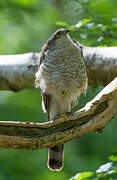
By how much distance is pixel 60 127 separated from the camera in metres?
3.41

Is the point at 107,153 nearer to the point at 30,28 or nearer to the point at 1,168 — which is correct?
the point at 1,168

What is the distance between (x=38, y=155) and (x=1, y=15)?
11.8 ft

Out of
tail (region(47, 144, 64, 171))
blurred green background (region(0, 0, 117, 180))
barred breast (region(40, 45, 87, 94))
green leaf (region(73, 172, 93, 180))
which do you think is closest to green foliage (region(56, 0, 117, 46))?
barred breast (region(40, 45, 87, 94))

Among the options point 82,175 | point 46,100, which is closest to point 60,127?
point 82,175

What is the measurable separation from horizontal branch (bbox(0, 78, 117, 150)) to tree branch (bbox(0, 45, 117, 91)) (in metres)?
0.83

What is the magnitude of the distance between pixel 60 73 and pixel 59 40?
39 centimetres

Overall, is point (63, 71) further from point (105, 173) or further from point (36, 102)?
point (36, 102)

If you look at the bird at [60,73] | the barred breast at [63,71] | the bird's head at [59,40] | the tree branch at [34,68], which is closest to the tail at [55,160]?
the bird at [60,73]

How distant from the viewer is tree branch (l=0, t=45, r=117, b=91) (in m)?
4.50

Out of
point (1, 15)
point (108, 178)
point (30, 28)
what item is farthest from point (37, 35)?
point (108, 178)

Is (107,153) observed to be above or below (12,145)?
below

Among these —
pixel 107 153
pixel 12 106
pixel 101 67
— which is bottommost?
pixel 107 153

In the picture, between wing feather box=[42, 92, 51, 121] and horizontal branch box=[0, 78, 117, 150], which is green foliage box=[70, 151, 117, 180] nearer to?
horizontal branch box=[0, 78, 117, 150]

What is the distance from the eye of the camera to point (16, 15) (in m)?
8.50
